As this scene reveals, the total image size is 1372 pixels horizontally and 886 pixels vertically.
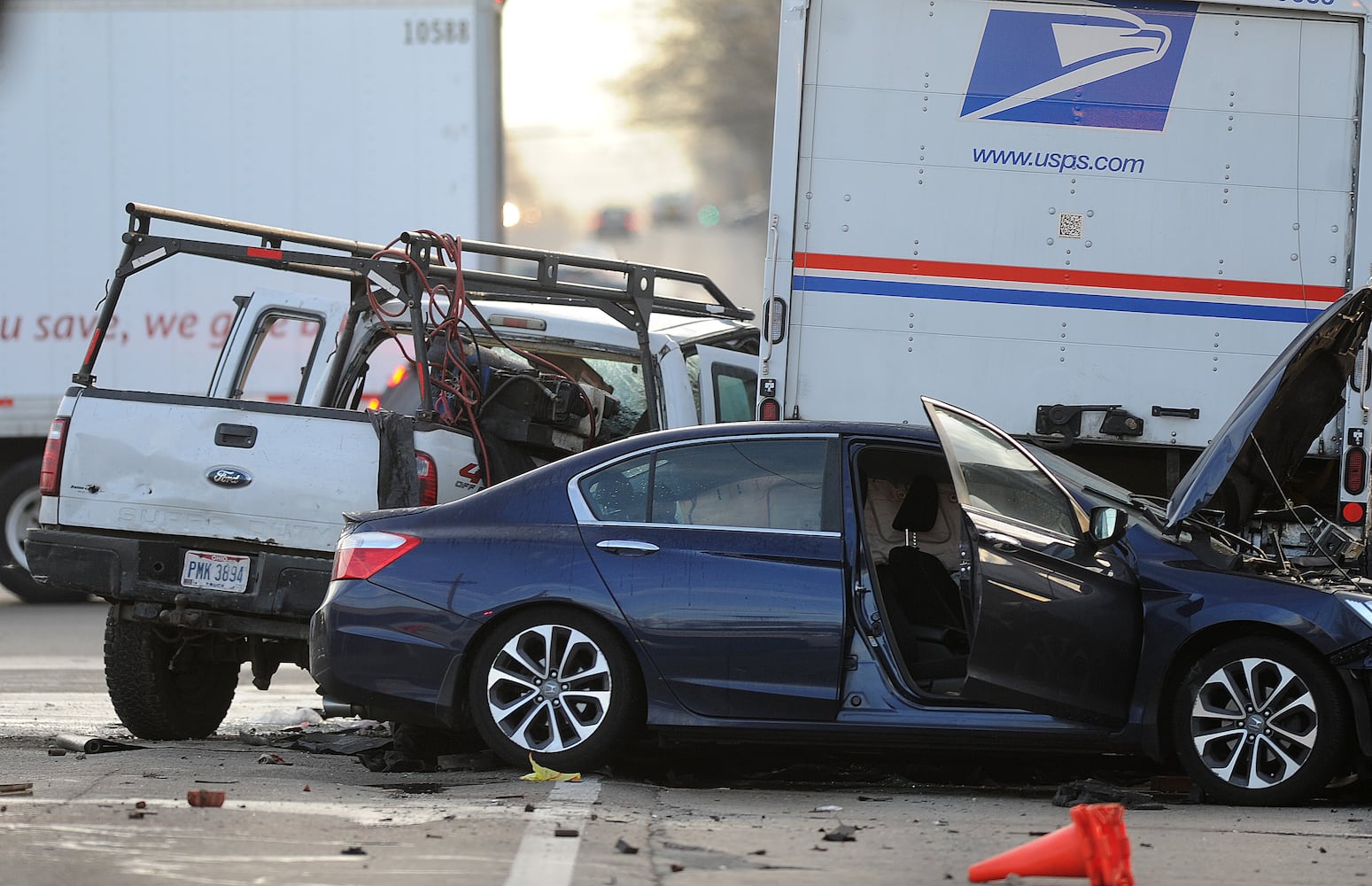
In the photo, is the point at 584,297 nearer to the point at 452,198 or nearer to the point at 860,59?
the point at 860,59

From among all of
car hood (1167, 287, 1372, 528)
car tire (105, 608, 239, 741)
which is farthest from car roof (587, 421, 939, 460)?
car tire (105, 608, 239, 741)

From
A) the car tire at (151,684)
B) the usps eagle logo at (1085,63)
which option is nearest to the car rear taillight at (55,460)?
the car tire at (151,684)

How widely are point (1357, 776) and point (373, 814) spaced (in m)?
3.94

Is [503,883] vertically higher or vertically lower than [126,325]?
Answer: lower

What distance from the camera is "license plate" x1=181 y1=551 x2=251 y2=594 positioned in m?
8.08

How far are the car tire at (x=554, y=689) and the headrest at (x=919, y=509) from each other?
1.47 metres

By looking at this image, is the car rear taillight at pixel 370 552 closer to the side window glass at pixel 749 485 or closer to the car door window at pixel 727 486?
the car door window at pixel 727 486

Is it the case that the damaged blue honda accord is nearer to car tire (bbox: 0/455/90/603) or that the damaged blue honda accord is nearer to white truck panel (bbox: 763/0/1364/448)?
white truck panel (bbox: 763/0/1364/448)

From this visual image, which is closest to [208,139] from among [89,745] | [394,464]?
[394,464]

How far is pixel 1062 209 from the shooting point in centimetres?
883

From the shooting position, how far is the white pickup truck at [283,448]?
8086 millimetres

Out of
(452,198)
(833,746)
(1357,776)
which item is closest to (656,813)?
(833,746)

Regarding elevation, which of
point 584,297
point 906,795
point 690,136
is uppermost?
point 690,136

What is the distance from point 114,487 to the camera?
823 centimetres
